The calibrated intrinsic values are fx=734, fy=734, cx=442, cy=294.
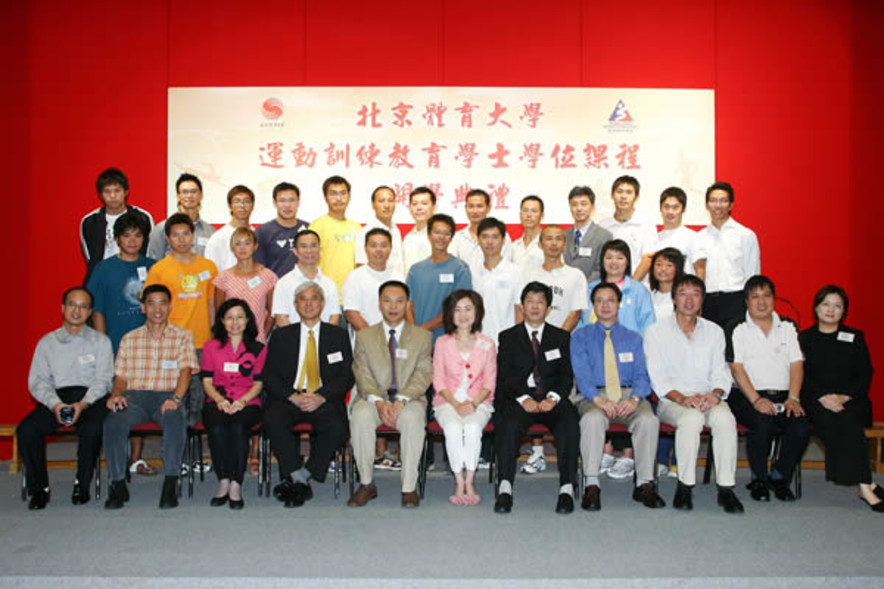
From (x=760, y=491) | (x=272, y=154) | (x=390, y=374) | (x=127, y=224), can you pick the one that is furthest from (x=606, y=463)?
(x=272, y=154)

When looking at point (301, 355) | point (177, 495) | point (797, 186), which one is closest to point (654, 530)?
point (301, 355)

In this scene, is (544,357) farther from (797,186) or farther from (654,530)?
(797,186)

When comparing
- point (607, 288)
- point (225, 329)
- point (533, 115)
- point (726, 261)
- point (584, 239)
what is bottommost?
point (225, 329)

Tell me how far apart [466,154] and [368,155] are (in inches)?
32.1

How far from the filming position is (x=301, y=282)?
179 inches

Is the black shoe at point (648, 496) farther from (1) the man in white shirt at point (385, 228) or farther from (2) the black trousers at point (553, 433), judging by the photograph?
(1) the man in white shirt at point (385, 228)

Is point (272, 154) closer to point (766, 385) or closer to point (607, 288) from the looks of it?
point (607, 288)

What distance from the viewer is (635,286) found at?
4.58 m

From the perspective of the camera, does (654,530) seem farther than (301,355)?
No

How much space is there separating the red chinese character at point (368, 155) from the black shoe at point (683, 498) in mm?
3552

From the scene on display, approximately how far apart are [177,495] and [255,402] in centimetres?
65

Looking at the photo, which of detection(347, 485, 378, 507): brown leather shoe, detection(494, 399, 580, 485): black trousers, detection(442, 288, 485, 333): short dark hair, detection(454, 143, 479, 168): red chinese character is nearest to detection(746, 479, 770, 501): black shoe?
detection(494, 399, 580, 485): black trousers

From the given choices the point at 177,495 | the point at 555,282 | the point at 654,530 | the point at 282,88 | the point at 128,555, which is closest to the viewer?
the point at 128,555

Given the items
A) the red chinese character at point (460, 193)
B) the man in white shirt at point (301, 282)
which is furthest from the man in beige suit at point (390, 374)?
the red chinese character at point (460, 193)
